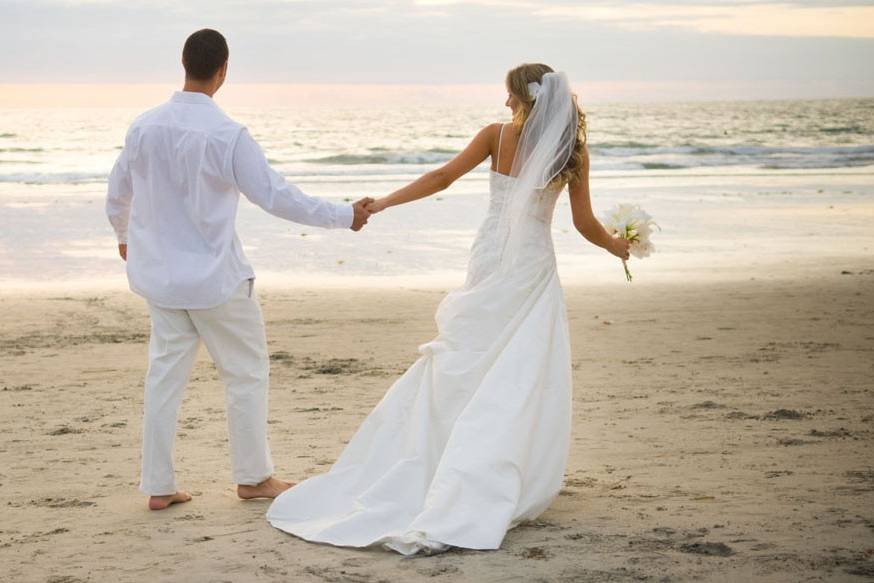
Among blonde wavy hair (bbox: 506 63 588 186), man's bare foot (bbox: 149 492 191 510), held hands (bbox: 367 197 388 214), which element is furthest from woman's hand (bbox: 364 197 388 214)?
man's bare foot (bbox: 149 492 191 510)

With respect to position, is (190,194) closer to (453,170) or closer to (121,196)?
(121,196)

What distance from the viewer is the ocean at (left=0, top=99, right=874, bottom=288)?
12914 millimetres

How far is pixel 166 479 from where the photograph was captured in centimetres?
480

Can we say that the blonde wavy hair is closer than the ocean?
Yes

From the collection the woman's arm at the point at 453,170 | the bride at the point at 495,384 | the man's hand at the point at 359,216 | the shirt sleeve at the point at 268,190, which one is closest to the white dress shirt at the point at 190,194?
the shirt sleeve at the point at 268,190

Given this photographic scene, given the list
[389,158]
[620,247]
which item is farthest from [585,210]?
[389,158]

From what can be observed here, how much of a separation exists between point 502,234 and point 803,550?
5.60 ft

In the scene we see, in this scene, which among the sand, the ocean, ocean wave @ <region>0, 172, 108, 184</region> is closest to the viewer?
the sand

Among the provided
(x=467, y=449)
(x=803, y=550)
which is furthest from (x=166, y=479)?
(x=803, y=550)

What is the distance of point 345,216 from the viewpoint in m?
4.94

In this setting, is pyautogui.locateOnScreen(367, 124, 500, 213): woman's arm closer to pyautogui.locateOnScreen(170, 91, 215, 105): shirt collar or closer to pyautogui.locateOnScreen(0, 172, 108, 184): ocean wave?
pyautogui.locateOnScreen(170, 91, 215, 105): shirt collar

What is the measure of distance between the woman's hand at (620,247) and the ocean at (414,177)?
6319 mm

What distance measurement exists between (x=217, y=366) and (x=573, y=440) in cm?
221

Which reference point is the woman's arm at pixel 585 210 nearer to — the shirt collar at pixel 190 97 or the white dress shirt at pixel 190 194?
the white dress shirt at pixel 190 194
